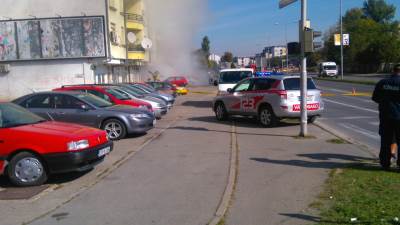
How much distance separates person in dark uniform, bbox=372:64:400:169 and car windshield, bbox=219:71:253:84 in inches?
653

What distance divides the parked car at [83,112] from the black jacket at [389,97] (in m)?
7.22

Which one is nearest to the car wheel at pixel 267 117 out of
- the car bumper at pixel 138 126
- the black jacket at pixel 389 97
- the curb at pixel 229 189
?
the car bumper at pixel 138 126

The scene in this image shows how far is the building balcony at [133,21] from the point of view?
5041cm

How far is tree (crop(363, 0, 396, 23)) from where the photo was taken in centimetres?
13250

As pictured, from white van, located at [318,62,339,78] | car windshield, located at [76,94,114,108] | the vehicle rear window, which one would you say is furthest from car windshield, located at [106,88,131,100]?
white van, located at [318,62,339,78]

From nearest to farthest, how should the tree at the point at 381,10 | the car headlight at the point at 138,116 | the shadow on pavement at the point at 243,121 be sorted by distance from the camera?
the car headlight at the point at 138,116, the shadow on pavement at the point at 243,121, the tree at the point at 381,10

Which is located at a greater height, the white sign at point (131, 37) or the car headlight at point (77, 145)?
the white sign at point (131, 37)

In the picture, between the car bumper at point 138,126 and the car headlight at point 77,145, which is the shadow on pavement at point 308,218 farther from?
the car bumper at point 138,126

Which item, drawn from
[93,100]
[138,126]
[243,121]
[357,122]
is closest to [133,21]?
[243,121]

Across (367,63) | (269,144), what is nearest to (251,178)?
(269,144)

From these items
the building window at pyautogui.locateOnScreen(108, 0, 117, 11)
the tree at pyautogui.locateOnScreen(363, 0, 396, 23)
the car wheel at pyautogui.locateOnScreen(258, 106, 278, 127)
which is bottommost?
the car wheel at pyautogui.locateOnScreen(258, 106, 278, 127)

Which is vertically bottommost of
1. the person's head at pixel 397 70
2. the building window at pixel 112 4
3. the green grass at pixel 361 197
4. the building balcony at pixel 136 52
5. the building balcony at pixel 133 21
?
the green grass at pixel 361 197

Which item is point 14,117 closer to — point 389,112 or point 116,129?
point 116,129

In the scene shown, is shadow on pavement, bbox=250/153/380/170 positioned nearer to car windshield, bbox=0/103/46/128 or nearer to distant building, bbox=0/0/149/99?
car windshield, bbox=0/103/46/128
